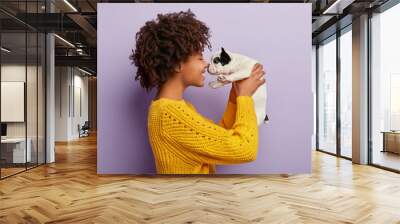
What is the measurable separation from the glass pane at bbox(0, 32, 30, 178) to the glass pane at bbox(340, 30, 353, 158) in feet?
19.4

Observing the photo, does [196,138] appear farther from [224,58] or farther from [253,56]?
[253,56]

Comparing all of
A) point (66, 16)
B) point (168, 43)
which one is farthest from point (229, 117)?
point (66, 16)

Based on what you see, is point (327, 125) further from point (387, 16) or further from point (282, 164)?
point (282, 164)

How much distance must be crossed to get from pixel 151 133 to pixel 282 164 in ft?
7.29

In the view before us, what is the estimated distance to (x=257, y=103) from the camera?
3.98 m


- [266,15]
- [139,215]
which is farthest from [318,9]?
[139,215]

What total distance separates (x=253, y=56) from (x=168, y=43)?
2.14m

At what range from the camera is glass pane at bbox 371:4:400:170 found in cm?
641

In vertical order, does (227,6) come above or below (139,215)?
above

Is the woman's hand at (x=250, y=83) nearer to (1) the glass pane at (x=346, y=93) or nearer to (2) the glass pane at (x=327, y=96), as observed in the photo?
(1) the glass pane at (x=346, y=93)

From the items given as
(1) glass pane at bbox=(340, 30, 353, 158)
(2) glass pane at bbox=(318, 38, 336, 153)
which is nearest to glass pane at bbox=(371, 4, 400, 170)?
(1) glass pane at bbox=(340, 30, 353, 158)

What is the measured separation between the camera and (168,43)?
3.18m

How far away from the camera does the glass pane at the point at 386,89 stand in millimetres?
6415

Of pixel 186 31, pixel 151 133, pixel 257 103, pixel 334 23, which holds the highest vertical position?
pixel 334 23
